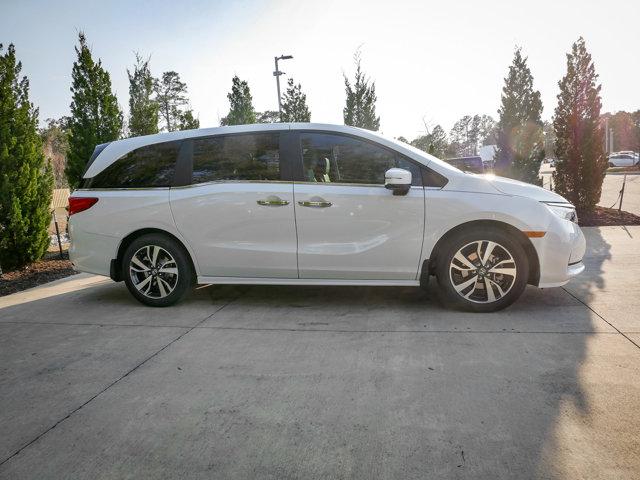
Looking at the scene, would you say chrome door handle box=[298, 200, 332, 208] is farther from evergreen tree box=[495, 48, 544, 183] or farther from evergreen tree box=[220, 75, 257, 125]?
evergreen tree box=[220, 75, 257, 125]

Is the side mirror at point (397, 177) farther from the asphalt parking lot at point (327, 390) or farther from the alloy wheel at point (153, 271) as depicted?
the alloy wheel at point (153, 271)

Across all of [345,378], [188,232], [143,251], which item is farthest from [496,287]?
[143,251]

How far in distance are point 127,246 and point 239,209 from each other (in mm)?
1335

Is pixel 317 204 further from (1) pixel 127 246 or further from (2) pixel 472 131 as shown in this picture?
(2) pixel 472 131

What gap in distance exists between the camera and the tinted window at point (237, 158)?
448cm

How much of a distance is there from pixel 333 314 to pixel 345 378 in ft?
4.57

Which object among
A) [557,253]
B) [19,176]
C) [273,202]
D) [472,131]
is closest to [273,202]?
[273,202]

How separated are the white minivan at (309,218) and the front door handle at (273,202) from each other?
1cm

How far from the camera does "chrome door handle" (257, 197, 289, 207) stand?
4.36 meters

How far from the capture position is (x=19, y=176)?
7.50 m

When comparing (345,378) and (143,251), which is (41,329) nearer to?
(143,251)

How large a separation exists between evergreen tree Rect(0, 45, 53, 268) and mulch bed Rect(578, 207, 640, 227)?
10.4 metres

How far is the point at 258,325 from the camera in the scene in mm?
4137

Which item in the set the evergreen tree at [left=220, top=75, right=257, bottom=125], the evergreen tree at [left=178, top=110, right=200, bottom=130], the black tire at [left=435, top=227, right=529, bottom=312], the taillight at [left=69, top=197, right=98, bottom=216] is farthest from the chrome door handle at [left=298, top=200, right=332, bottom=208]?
the evergreen tree at [left=220, top=75, right=257, bottom=125]
